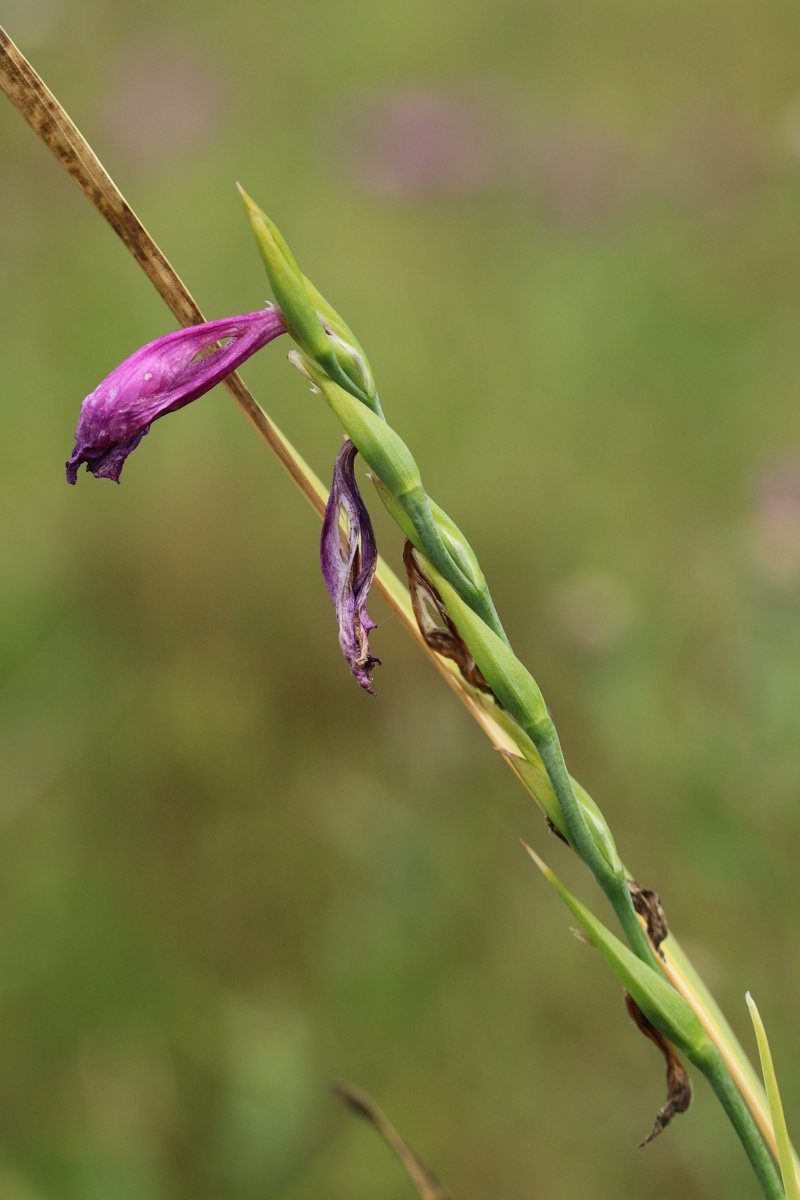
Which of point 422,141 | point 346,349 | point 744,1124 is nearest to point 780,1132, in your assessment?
point 744,1124

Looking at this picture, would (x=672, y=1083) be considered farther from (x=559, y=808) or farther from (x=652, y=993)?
(x=559, y=808)

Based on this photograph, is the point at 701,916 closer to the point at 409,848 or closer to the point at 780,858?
the point at 780,858

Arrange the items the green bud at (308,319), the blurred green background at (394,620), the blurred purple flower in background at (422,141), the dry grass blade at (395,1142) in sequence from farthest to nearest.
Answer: the blurred purple flower in background at (422,141)
the blurred green background at (394,620)
the dry grass blade at (395,1142)
the green bud at (308,319)

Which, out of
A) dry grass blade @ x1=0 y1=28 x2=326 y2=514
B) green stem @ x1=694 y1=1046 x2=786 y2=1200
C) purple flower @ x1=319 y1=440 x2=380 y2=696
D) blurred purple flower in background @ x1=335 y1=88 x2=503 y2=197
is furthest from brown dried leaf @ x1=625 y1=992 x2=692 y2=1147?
blurred purple flower in background @ x1=335 y1=88 x2=503 y2=197

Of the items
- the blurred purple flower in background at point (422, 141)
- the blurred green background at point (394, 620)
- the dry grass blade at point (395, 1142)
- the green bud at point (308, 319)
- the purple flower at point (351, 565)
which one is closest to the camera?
the green bud at point (308, 319)

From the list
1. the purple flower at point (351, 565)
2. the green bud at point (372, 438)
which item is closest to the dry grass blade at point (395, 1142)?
the purple flower at point (351, 565)

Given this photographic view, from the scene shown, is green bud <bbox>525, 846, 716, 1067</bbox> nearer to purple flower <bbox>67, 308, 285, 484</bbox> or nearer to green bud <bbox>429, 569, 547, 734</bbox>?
green bud <bbox>429, 569, 547, 734</bbox>

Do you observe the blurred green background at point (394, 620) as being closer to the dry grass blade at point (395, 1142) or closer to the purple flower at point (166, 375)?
the dry grass blade at point (395, 1142)
